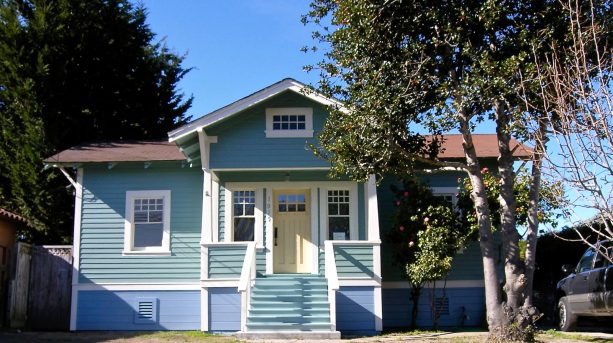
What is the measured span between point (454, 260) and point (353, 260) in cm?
316

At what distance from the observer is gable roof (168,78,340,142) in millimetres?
15484

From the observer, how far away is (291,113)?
16234mm

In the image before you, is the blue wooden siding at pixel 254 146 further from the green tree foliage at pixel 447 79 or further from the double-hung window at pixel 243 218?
the green tree foliage at pixel 447 79

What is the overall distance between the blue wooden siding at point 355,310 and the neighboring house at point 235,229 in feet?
0.08

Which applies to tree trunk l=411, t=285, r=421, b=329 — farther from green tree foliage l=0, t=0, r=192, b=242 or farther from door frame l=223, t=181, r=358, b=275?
green tree foliage l=0, t=0, r=192, b=242

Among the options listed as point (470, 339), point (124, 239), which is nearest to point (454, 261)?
point (470, 339)

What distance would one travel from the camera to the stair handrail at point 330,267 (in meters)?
14.2

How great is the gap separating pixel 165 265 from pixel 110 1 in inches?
430

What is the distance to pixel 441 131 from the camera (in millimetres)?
11977

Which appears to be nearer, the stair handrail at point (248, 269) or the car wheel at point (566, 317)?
the stair handrail at point (248, 269)

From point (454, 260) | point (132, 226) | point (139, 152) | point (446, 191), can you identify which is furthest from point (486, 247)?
point (139, 152)

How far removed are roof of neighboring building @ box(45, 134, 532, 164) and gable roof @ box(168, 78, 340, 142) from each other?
1.56 metres

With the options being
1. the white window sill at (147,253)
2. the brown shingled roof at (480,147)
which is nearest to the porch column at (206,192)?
the white window sill at (147,253)

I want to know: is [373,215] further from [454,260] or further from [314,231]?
[454,260]
